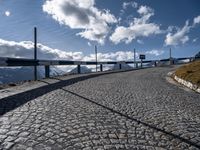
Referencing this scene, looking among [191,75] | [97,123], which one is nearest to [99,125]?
[97,123]

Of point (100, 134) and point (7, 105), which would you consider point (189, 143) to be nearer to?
point (100, 134)

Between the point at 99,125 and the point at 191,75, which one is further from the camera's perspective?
the point at 191,75

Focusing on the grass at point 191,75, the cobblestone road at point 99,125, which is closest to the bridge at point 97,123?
the cobblestone road at point 99,125

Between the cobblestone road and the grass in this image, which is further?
the grass

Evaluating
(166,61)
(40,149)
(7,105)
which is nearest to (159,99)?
(7,105)

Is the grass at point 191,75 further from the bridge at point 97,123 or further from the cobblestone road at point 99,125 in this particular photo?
the cobblestone road at point 99,125

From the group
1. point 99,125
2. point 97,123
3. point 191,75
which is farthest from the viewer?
point 191,75

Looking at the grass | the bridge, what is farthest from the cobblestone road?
the grass

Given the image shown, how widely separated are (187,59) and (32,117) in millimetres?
62622

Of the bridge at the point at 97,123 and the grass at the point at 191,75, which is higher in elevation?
the grass at the point at 191,75

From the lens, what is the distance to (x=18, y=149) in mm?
4430

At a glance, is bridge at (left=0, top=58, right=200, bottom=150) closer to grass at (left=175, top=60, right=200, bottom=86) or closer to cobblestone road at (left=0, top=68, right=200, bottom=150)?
cobblestone road at (left=0, top=68, right=200, bottom=150)

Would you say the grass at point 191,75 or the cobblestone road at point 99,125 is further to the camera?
the grass at point 191,75

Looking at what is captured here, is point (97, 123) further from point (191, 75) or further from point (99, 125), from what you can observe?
point (191, 75)
